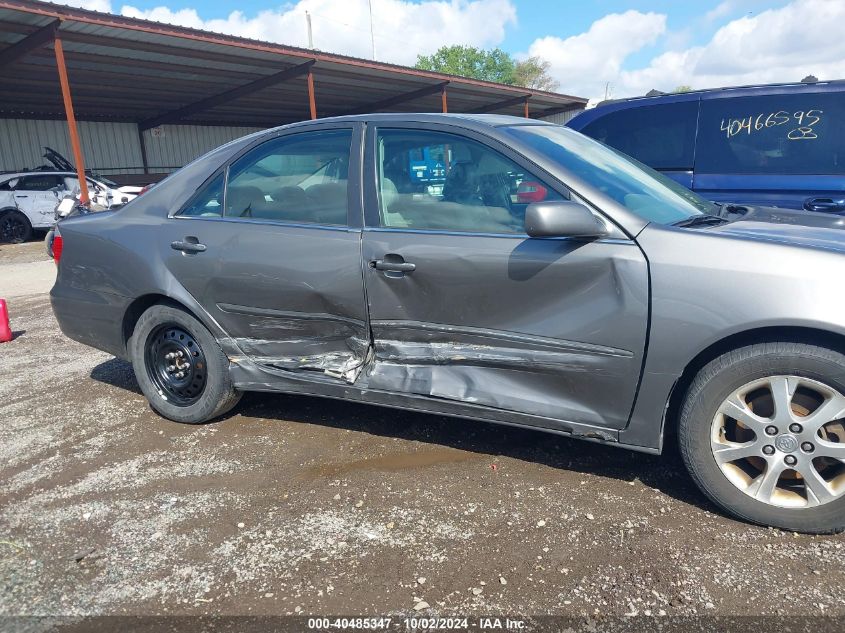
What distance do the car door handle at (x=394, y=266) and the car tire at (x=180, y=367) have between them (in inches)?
44.8

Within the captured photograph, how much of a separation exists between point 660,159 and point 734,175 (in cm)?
63

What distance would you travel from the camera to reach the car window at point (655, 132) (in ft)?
17.9

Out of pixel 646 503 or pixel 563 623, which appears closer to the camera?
pixel 563 623

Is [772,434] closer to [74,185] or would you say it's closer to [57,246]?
[57,246]

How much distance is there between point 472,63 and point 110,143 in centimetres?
5422

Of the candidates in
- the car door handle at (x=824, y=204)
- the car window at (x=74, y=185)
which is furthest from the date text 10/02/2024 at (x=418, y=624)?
the car window at (x=74, y=185)

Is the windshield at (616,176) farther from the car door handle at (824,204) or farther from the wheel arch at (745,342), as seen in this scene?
the car door handle at (824,204)

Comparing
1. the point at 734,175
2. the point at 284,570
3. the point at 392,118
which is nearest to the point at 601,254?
the point at 392,118

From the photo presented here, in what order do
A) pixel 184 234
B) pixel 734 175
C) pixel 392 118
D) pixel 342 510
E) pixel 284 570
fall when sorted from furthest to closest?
pixel 734 175 → pixel 184 234 → pixel 392 118 → pixel 342 510 → pixel 284 570

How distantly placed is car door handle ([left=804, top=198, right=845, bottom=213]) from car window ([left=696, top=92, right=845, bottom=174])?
243 millimetres

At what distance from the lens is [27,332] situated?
6.14 m

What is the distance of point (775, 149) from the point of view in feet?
16.8

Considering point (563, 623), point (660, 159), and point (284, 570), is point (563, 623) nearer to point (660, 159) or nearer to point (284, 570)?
point (284, 570)

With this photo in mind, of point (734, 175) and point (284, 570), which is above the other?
point (734, 175)
